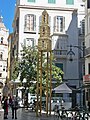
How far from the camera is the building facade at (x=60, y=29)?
47281 mm

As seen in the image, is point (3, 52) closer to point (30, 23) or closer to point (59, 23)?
point (30, 23)

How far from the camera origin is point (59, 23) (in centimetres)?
4888

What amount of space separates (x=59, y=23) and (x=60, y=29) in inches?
37.4

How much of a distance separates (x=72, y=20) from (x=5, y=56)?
181 feet

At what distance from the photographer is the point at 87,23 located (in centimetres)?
4112

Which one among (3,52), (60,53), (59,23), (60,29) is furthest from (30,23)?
(3,52)

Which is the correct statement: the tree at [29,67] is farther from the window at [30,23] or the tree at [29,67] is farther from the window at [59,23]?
the window at [59,23]

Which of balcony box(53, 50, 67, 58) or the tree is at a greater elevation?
balcony box(53, 50, 67, 58)

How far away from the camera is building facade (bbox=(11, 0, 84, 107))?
4728 centimetres

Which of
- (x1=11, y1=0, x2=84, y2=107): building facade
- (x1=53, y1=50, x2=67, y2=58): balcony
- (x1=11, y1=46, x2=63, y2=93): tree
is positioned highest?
(x1=11, y1=0, x2=84, y2=107): building facade

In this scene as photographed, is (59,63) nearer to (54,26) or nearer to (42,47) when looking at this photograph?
(54,26)

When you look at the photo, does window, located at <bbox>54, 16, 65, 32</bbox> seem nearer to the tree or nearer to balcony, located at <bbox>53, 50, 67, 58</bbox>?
balcony, located at <bbox>53, 50, 67, 58</bbox>

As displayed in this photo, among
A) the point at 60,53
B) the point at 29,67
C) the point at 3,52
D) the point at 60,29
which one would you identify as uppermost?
the point at 3,52

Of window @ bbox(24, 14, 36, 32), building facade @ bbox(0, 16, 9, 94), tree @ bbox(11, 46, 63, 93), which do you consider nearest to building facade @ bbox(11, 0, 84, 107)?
window @ bbox(24, 14, 36, 32)
